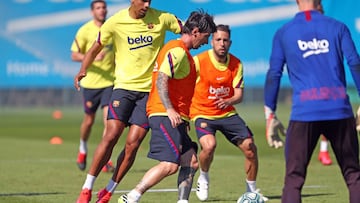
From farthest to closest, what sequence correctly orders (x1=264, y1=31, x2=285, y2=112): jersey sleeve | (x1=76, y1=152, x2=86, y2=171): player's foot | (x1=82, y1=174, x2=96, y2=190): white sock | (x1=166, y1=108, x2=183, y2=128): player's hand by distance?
1. (x1=76, y1=152, x2=86, y2=171): player's foot
2. (x1=82, y1=174, x2=96, y2=190): white sock
3. (x1=166, y1=108, x2=183, y2=128): player's hand
4. (x1=264, y1=31, x2=285, y2=112): jersey sleeve

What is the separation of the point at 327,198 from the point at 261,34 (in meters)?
15.3

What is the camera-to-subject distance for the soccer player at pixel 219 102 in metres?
12.0

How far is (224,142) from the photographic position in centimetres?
2202

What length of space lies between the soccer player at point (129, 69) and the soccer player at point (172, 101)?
981mm

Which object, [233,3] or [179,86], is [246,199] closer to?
[179,86]

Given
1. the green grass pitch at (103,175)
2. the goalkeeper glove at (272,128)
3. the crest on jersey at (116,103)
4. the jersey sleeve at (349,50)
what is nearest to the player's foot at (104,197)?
the green grass pitch at (103,175)

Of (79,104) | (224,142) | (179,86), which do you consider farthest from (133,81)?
(79,104)

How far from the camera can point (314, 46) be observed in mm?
8109

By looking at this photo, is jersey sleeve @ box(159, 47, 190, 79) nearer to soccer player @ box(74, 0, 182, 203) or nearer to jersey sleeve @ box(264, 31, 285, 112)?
soccer player @ box(74, 0, 182, 203)

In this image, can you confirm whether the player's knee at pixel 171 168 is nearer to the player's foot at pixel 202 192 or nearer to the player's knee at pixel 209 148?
the player's foot at pixel 202 192

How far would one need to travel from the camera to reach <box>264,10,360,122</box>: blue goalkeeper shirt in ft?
26.6

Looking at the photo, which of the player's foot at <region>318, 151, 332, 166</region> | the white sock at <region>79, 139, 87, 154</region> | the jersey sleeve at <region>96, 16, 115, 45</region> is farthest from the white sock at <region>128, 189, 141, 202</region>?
the player's foot at <region>318, 151, 332, 166</region>

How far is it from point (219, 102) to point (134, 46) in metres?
1.49

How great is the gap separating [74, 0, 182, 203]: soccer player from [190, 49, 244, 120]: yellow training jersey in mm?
1127
